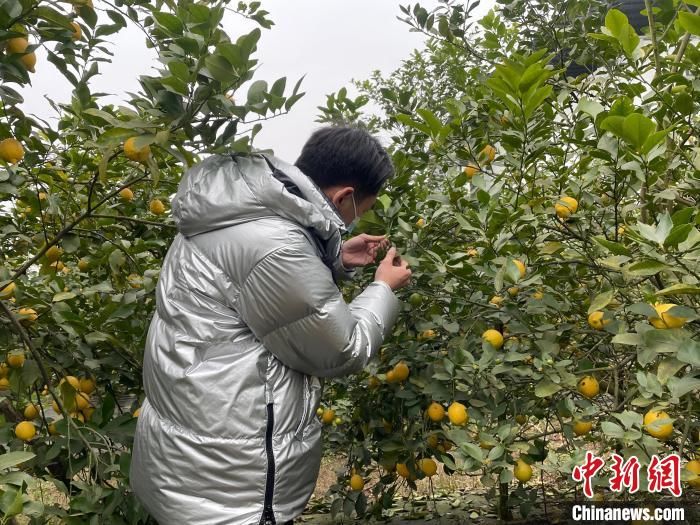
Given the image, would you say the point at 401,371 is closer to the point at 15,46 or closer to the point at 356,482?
the point at 356,482

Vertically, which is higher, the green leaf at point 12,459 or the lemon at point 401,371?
the lemon at point 401,371

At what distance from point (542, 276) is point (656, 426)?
0.54 metres

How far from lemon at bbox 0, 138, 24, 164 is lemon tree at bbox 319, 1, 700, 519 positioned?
34.8 inches

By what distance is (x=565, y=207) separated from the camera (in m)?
1.58

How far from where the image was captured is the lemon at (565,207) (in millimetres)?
1583

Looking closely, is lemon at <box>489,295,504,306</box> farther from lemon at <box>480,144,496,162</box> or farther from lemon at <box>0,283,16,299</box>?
lemon at <box>0,283,16,299</box>

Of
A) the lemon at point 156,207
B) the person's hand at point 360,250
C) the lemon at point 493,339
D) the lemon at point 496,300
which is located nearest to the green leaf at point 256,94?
the person's hand at point 360,250

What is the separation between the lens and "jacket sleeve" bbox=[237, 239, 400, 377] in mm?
1188

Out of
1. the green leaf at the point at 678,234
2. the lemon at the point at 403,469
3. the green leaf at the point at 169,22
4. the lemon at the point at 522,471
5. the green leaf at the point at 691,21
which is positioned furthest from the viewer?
the lemon at the point at 403,469

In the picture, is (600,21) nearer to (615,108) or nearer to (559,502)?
(615,108)

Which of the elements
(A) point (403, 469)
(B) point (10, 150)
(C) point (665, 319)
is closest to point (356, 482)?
(A) point (403, 469)

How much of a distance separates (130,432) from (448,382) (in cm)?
88

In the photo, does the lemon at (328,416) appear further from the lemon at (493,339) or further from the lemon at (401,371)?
the lemon at (493,339)

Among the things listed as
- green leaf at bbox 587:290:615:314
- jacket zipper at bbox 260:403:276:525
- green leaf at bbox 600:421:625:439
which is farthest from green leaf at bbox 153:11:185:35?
green leaf at bbox 600:421:625:439
